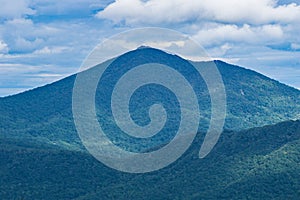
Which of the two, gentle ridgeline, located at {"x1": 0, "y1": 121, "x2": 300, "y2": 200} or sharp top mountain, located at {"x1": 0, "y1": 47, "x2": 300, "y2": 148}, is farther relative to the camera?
sharp top mountain, located at {"x1": 0, "y1": 47, "x2": 300, "y2": 148}

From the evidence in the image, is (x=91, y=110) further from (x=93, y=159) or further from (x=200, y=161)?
(x=200, y=161)

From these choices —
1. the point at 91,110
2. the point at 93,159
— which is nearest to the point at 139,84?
the point at 91,110

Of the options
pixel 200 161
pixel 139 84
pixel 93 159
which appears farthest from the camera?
pixel 139 84

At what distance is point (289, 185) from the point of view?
295ft

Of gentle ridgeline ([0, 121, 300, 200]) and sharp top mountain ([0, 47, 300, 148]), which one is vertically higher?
gentle ridgeline ([0, 121, 300, 200])

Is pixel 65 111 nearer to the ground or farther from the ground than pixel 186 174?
nearer to the ground

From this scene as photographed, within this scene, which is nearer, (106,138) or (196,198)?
(196,198)

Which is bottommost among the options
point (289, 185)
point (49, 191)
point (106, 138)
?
point (106, 138)

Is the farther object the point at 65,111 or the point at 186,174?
the point at 65,111

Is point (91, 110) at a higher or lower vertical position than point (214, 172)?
lower

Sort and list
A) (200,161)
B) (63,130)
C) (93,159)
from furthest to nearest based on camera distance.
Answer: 1. (63,130)
2. (93,159)
3. (200,161)

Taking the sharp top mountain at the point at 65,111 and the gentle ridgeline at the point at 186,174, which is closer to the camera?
the gentle ridgeline at the point at 186,174

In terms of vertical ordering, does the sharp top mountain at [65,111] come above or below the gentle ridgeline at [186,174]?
below

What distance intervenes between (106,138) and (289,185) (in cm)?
8623
